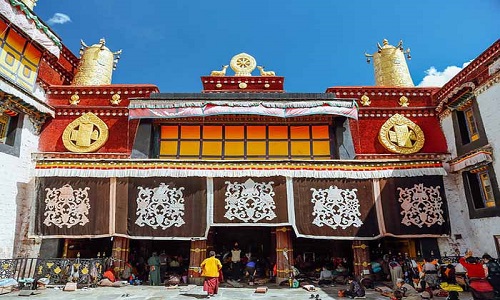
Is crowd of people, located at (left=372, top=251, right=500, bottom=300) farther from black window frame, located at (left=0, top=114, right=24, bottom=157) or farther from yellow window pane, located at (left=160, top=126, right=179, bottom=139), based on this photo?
black window frame, located at (left=0, top=114, right=24, bottom=157)

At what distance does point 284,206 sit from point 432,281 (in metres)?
4.85

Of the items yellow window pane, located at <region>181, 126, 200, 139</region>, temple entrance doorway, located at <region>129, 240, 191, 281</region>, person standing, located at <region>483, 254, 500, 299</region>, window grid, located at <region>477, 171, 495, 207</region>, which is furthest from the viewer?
yellow window pane, located at <region>181, 126, 200, 139</region>

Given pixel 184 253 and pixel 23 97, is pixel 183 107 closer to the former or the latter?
pixel 23 97

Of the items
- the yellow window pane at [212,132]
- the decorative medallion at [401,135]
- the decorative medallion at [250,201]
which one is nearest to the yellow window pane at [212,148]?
the yellow window pane at [212,132]

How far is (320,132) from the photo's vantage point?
1336cm

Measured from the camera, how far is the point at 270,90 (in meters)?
15.8

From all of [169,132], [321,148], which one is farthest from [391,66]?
[169,132]

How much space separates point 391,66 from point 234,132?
8.92 meters

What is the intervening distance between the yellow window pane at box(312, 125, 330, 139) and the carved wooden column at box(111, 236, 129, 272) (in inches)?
327

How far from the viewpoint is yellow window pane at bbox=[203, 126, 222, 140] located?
43.5 ft

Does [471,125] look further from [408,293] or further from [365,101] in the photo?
[408,293]

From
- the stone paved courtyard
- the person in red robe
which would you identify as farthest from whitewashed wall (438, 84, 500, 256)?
the person in red robe

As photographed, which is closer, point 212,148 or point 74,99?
point 212,148

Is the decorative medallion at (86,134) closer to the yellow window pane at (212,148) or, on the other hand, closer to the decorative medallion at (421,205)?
the yellow window pane at (212,148)
